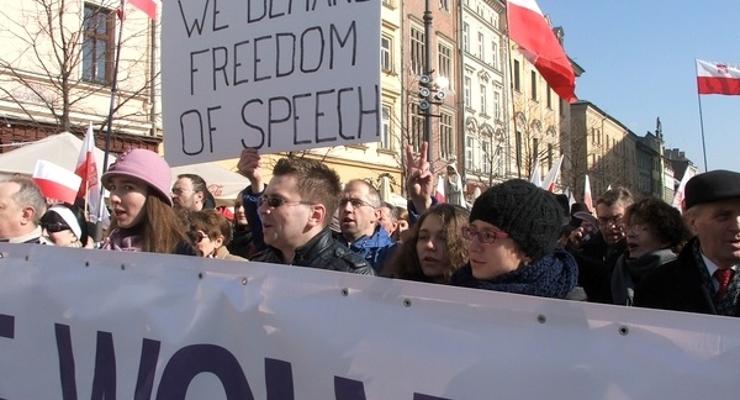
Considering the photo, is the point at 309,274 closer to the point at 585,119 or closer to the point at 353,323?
the point at 353,323

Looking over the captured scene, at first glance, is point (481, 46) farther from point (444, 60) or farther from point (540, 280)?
point (540, 280)

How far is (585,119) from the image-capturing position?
202 ft

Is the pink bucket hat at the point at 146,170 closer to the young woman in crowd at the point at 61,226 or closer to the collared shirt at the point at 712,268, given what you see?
the young woman in crowd at the point at 61,226

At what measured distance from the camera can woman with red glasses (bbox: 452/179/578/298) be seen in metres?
2.28

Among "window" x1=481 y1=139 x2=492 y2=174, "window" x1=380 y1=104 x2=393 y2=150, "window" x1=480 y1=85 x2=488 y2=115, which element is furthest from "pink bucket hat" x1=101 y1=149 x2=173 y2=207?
"window" x1=480 y1=85 x2=488 y2=115

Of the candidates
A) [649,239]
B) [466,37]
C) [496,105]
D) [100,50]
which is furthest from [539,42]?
[496,105]

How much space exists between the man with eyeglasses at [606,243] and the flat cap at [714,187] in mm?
1445

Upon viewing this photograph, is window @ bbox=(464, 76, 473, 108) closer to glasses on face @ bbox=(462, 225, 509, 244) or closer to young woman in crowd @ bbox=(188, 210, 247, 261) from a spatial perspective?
young woman in crowd @ bbox=(188, 210, 247, 261)

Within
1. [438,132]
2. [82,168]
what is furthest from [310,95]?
[438,132]

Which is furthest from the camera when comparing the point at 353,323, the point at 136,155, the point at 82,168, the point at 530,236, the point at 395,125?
the point at 395,125

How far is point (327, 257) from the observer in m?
2.82

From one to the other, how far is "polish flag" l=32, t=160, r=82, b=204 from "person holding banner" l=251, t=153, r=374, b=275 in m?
3.71

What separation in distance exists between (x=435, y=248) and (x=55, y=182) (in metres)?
4.06

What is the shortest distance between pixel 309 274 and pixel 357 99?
99cm
